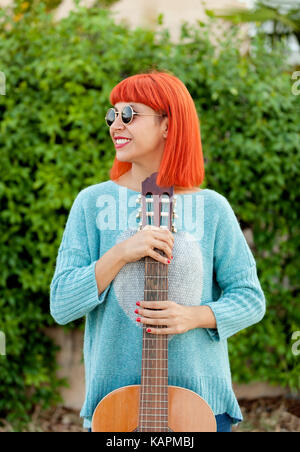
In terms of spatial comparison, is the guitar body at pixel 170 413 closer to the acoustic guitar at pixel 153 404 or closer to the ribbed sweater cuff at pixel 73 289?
the acoustic guitar at pixel 153 404

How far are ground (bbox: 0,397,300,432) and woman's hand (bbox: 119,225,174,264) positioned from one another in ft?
9.27

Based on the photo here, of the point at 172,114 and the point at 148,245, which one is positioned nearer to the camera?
the point at 148,245

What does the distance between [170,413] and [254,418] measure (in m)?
2.85

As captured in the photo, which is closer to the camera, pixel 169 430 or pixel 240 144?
pixel 169 430

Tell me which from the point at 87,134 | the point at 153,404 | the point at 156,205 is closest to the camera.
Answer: the point at 153,404

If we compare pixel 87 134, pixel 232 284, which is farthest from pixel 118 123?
pixel 87 134

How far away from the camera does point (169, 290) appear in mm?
1697

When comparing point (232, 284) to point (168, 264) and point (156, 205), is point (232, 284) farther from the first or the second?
point (156, 205)

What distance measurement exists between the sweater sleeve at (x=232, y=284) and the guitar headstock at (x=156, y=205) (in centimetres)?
23
